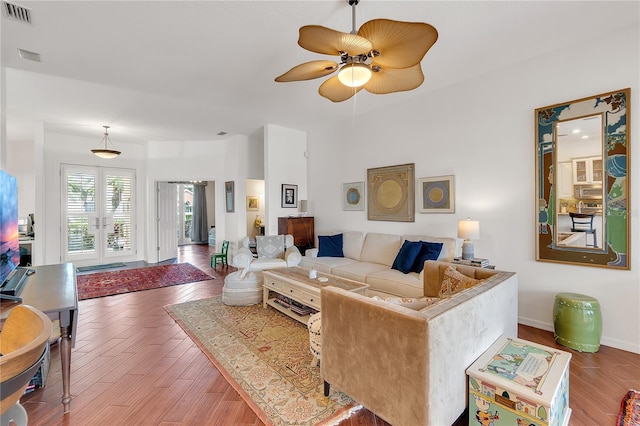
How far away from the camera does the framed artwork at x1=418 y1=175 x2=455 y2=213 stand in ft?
11.9

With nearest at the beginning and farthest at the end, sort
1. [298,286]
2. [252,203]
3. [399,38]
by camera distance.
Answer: [399,38]
[298,286]
[252,203]

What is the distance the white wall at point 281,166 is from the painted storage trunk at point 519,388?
4.23 m

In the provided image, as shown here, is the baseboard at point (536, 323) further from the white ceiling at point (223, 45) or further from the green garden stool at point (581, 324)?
the white ceiling at point (223, 45)

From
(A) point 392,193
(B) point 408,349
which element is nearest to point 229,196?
(A) point 392,193

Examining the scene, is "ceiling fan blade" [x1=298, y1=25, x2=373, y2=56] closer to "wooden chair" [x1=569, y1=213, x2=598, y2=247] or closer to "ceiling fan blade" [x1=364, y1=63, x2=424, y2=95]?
"ceiling fan blade" [x1=364, y1=63, x2=424, y2=95]

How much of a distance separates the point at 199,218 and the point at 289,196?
605 centimetres

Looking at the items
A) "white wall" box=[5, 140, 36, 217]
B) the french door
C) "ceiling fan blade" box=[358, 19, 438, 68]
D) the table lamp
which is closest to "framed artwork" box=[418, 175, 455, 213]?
the table lamp

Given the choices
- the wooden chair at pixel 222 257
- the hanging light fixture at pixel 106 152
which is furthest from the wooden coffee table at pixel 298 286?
the hanging light fixture at pixel 106 152

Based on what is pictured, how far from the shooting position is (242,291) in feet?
11.6

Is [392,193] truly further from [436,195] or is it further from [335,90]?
[335,90]

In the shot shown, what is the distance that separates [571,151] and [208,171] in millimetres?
6490

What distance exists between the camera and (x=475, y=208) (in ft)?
11.2

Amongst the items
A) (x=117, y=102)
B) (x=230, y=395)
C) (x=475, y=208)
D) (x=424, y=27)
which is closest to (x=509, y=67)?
(x=475, y=208)

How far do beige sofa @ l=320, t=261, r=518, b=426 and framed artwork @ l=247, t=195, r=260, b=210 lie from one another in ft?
17.5
